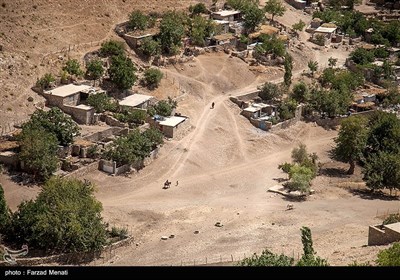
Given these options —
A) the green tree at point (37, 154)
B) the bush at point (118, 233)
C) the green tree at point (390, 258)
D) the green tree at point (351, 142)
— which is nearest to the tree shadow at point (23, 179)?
the green tree at point (37, 154)

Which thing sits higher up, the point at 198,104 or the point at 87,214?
the point at 87,214

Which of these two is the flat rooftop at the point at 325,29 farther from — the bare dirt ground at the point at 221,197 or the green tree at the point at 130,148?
the green tree at the point at 130,148

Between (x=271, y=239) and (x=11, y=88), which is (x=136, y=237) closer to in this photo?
(x=271, y=239)

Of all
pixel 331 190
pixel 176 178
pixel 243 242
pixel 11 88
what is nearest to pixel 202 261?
pixel 243 242

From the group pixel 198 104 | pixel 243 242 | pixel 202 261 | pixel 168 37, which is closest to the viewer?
pixel 202 261

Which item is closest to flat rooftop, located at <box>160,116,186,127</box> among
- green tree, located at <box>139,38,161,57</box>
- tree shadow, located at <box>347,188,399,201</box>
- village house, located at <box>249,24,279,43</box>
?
green tree, located at <box>139,38,161,57</box>
